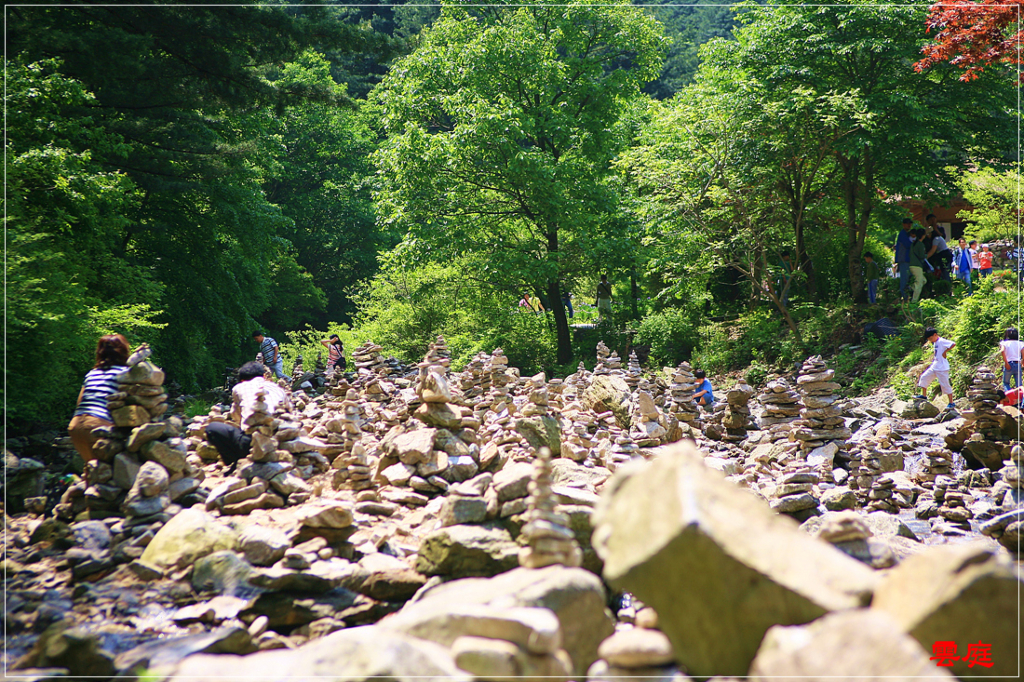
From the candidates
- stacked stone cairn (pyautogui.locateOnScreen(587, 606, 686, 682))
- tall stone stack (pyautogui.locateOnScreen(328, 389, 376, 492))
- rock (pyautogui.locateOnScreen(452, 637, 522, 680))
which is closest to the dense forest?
tall stone stack (pyautogui.locateOnScreen(328, 389, 376, 492))

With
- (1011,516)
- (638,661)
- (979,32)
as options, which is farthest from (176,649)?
(979,32)

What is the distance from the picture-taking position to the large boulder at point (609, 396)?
1109 centimetres

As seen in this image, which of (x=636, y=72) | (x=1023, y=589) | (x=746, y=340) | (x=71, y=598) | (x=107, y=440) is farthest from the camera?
(x=636, y=72)

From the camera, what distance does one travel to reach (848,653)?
190 cm

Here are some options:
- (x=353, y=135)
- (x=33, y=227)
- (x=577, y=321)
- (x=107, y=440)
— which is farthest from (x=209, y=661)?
(x=353, y=135)

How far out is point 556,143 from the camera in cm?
2059

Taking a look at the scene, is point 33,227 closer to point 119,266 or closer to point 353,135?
point 119,266

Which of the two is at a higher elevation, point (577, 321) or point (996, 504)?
point (577, 321)

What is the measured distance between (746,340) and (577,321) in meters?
7.10

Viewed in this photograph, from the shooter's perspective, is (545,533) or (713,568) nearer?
(713,568)

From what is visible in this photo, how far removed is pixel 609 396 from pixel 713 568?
30.7 feet

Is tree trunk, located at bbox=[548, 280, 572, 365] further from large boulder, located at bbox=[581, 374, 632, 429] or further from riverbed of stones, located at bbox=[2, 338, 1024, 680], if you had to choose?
riverbed of stones, located at bbox=[2, 338, 1024, 680]

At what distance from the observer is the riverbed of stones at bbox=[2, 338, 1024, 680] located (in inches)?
85.7

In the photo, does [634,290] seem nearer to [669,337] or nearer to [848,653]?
[669,337]
